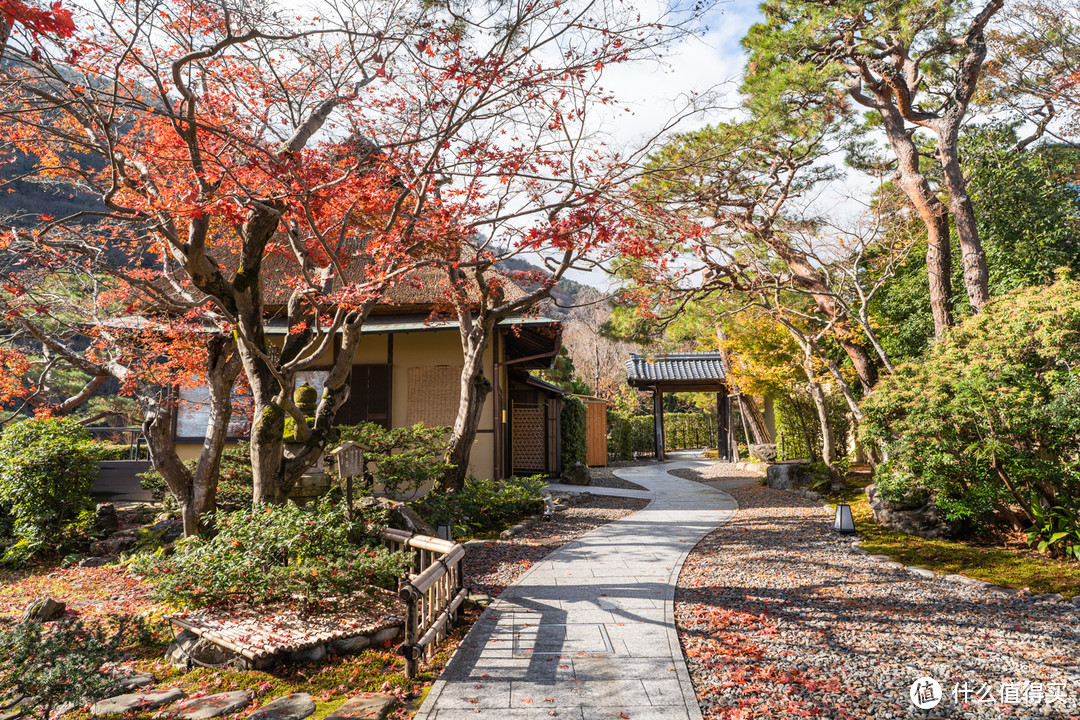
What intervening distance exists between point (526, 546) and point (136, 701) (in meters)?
4.40

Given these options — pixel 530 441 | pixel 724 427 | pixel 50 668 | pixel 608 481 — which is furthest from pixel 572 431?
pixel 50 668

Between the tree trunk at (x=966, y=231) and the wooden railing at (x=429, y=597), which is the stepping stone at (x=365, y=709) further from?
the tree trunk at (x=966, y=231)

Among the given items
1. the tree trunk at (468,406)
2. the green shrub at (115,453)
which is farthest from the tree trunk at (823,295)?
the green shrub at (115,453)

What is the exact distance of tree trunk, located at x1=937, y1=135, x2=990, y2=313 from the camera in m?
8.28

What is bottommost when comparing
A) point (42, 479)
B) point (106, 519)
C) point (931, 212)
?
point (106, 519)

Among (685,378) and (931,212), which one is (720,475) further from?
(931,212)

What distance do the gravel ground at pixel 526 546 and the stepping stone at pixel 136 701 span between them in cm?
250

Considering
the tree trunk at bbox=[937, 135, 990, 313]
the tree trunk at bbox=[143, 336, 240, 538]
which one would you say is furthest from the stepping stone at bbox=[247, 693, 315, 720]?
the tree trunk at bbox=[937, 135, 990, 313]

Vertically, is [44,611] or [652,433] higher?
[652,433]

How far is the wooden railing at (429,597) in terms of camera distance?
12.0 feet

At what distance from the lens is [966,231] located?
27.6 ft

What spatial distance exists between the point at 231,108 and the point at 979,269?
9785 millimetres

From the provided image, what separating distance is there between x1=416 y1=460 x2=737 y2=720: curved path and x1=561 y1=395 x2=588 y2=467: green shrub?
8796mm

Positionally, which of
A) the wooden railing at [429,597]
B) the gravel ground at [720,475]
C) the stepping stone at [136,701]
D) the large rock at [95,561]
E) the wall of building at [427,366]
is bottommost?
the large rock at [95,561]
